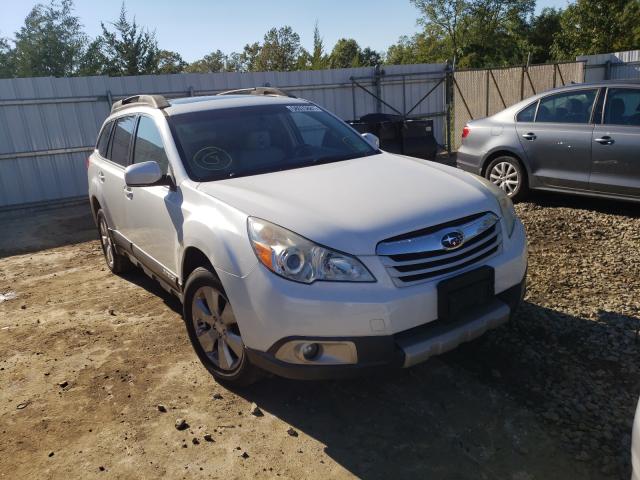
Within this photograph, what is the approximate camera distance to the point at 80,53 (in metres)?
33.7

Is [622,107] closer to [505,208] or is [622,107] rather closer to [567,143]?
[567,143]

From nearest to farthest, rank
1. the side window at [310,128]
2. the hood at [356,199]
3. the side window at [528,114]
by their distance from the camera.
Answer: the hood at [356,199], the side window at [310,128], the side window at [528,114]

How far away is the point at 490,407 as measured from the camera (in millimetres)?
2922

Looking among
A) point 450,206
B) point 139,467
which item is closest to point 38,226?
point 139,467

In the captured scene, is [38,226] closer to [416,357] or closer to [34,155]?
[34,155]

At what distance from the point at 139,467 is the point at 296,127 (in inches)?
104

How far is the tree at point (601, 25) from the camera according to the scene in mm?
24500

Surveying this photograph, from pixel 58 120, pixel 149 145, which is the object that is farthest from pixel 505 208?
pixel 58 120

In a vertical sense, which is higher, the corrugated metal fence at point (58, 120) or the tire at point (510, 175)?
the corrugated metal fence at point (58, 120)

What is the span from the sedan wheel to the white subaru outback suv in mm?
3727

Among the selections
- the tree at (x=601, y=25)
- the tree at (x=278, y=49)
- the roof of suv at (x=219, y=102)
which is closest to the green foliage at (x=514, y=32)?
the tree at (x=601, y=25)

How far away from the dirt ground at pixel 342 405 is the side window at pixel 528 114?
9.22 feet

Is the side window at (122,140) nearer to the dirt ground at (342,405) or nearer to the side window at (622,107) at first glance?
the dirt ground at (342,405)

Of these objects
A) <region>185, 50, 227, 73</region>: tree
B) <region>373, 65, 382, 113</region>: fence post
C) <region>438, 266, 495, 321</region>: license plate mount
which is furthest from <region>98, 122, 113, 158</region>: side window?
<region>185, 50, 227, 73</region>: tree
